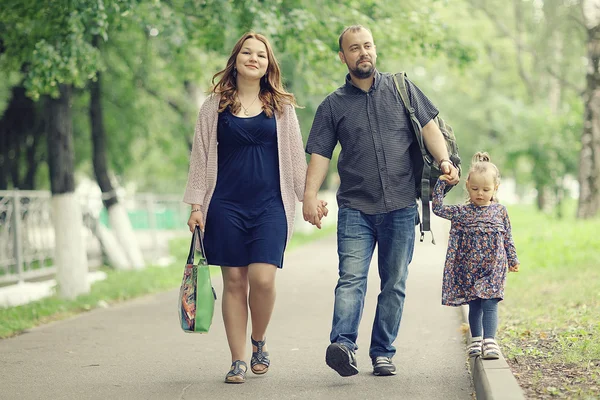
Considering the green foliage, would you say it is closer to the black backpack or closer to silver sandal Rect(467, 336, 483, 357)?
the black backpack

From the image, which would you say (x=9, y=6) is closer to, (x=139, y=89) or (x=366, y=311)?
(x=366, y=311)

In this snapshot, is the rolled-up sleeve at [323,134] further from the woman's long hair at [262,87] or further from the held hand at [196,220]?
the held hand at [196,220]

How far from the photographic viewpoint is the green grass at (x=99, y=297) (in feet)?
31.2

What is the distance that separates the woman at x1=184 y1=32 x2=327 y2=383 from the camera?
5.77 metres

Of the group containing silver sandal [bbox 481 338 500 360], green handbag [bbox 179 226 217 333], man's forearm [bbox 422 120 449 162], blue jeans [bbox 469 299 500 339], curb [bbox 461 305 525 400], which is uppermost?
man's forearm [bbox 422 120 449 162]

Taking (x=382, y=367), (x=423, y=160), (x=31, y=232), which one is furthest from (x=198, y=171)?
(x=31, y=232)

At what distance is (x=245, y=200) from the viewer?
19.0ft

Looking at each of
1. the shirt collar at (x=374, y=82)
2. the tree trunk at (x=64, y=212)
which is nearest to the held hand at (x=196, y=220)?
the shirt collar at (x=374, y=82)

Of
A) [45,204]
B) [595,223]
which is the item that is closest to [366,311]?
[45,204]

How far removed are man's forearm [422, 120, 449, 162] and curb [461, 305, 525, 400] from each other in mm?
1265

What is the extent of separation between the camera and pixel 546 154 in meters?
27.0

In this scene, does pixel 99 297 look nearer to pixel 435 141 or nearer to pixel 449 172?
pixel 435 141

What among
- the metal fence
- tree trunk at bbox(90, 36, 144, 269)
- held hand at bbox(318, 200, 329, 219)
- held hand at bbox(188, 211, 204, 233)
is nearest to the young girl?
held hand at bbox(318, 200, 329, 219)

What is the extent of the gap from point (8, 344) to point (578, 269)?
24.7ft
